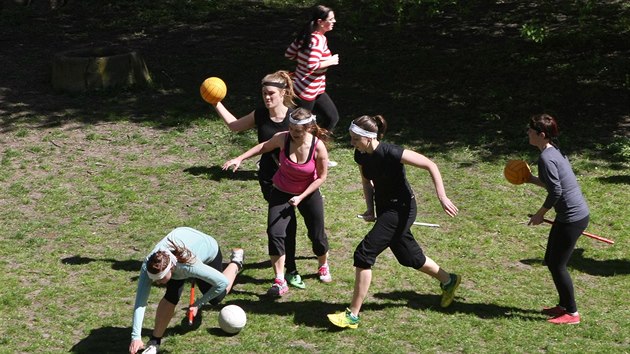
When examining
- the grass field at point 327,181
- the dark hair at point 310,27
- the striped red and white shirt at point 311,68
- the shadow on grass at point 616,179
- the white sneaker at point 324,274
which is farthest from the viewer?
the shadow on grass at point 616,179

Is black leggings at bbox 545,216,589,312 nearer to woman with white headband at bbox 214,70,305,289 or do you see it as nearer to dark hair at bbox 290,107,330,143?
dark hair at bbox 290,107,330,143

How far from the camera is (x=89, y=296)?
8.60 meters

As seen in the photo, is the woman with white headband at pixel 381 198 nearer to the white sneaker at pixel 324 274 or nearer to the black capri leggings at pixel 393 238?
the black capri leggings at pixel 393 238

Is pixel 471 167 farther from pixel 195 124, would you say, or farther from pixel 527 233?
pixel 195 124

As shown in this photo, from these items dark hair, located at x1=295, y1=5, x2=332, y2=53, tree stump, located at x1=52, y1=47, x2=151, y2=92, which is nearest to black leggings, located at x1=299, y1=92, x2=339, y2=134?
dark hair, located at x1=295, y1=5, x2=332, y2=53

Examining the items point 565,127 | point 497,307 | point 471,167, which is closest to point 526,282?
point 497,307

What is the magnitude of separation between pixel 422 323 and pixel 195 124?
22.3 feet

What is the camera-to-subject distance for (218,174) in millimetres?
12055

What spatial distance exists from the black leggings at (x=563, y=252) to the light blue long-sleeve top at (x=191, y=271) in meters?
2.74

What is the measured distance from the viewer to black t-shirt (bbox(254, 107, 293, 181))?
29.7 feet

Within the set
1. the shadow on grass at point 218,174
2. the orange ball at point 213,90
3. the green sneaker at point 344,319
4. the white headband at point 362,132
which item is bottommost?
the shadow on grass at point 218,174

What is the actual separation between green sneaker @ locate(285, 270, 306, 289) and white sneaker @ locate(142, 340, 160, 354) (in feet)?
5.61

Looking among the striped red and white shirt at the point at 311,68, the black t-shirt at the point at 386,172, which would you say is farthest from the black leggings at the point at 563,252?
the striped red and white shirt at the point at 311,68

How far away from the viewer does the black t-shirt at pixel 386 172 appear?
25.6 feet
